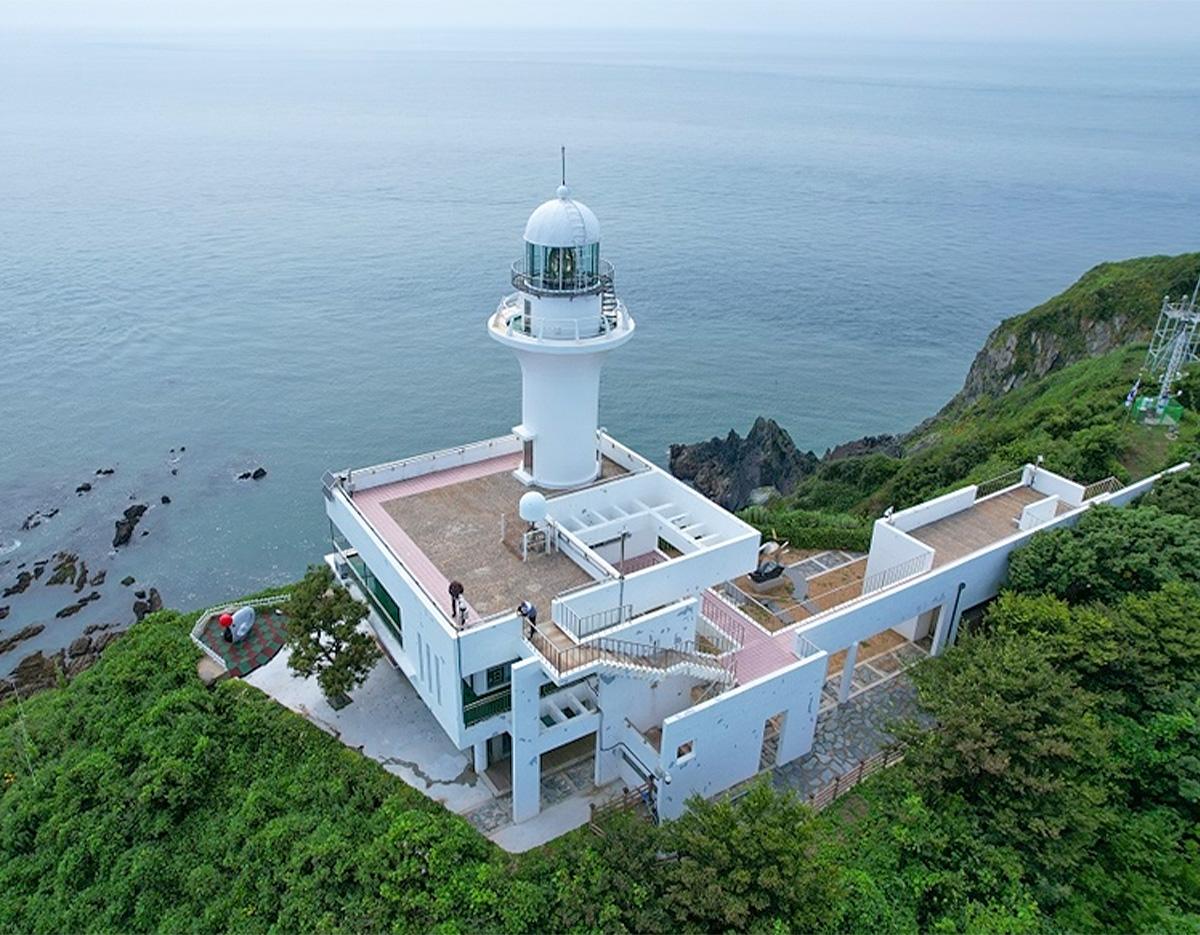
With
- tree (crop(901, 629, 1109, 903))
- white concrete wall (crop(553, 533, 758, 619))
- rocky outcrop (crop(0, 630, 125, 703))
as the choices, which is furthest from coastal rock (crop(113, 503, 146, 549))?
tree (crop(901, 629, 1109, 903))

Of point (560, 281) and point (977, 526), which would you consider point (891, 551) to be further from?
point (560, 281)

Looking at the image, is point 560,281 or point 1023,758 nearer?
point 1023,758

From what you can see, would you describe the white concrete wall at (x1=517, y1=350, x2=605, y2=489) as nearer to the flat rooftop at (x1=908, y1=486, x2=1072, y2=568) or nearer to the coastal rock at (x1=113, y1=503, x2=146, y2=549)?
the flat rooftop at (x1=908, y1=486, x2=1072, y2=568)

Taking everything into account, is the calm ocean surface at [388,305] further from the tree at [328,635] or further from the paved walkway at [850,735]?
the paved walkway at [850,735]

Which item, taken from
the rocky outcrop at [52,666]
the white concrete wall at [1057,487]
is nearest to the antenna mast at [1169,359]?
the white concrete wall at [1057,487]

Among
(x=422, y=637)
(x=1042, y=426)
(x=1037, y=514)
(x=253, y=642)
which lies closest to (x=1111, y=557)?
(x=1037, y=514)
